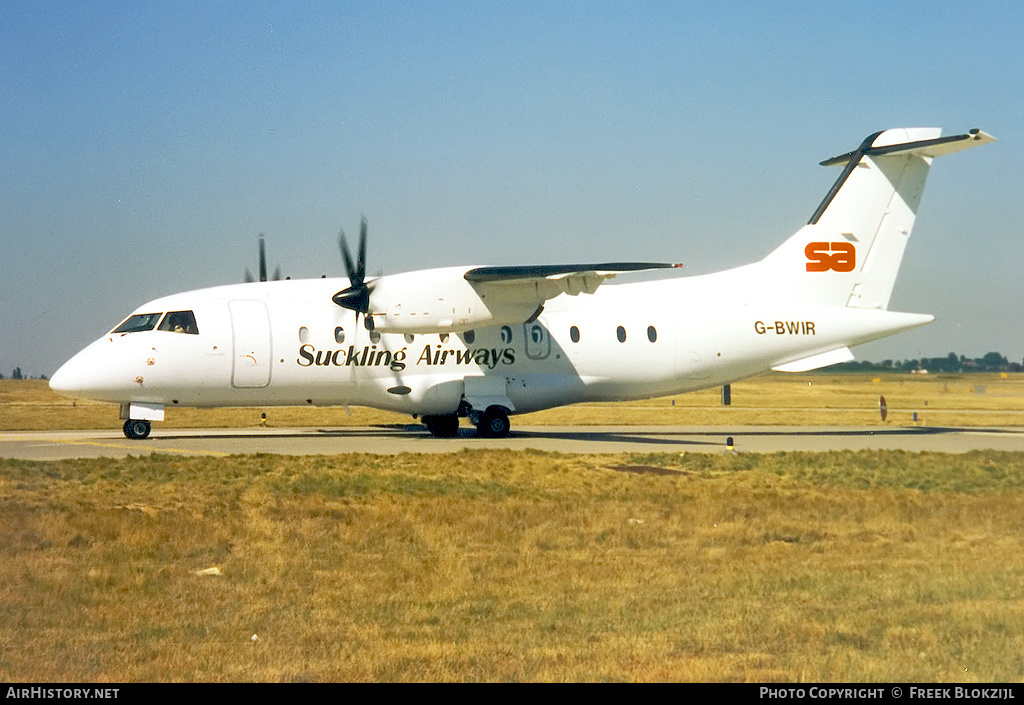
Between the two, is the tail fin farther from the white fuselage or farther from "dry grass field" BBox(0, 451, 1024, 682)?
"dry grass field" BBox(0, 451, 1024, 682)

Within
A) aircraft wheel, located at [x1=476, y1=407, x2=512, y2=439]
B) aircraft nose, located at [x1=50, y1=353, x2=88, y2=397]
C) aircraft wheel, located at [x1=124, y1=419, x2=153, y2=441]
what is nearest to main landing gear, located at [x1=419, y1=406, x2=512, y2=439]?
aircraft wheel, located at [x1=476, y1=407, x2=512, y2=439]

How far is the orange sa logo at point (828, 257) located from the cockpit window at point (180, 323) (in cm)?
1632

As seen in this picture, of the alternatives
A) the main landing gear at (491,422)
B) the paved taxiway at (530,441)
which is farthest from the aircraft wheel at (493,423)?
the paved taxiway at (530,441)

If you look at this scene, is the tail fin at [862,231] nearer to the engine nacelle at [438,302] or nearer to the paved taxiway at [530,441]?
the paved taxiway at [530,441]

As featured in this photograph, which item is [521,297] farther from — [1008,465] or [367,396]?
[1008,465]

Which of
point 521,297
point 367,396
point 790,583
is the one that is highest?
point 521,297

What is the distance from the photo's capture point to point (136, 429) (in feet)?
78.0

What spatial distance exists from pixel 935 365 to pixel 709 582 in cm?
7580

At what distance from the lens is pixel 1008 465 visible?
18797 mm

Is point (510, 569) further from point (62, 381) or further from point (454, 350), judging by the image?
point (62, 381)

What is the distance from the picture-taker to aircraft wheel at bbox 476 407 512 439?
2481cm

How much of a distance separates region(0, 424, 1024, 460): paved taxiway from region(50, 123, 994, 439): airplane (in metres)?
1.09

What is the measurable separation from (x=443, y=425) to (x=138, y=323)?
808 centimetres
